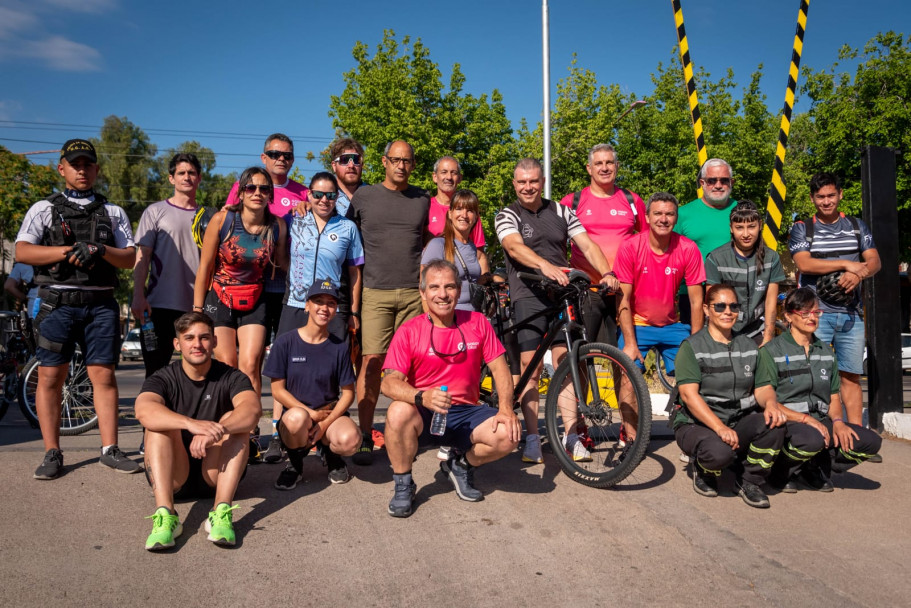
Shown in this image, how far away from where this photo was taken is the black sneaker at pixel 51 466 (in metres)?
4.33

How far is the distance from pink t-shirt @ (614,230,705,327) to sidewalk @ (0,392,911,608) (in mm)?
1164

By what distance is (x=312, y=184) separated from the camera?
5078mm

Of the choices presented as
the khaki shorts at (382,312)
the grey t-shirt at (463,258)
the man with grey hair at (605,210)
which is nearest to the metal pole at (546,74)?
the man with grey hair at (605,210)

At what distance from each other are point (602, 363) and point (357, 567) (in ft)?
6.73

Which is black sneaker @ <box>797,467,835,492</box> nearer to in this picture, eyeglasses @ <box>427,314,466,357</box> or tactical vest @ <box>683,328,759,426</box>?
tactical vest @ <box>683,328,759,426</box>

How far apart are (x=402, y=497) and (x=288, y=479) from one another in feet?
2.79

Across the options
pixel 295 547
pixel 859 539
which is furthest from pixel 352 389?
pixel 859 539

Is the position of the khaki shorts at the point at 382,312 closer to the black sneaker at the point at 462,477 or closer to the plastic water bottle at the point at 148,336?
the black sneaker at the point at 462,477

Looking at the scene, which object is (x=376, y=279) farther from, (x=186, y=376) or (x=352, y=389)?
(x=186, y=376)

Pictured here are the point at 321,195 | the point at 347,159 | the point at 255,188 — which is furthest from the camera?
the point at 347,159

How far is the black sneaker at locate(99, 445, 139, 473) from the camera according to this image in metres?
4.55

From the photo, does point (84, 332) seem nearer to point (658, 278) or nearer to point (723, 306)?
point (658, 278)

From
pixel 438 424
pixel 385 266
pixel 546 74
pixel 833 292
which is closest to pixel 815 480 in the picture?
pixel 833 292

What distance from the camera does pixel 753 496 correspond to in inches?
162
